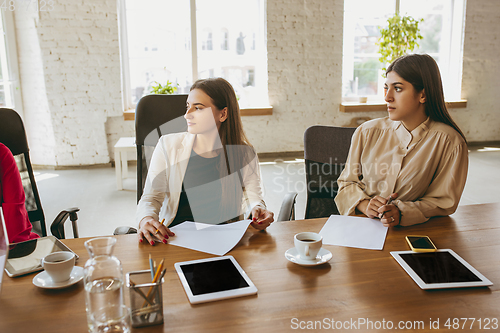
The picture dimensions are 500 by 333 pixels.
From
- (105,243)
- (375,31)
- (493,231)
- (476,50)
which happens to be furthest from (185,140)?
(476,50)

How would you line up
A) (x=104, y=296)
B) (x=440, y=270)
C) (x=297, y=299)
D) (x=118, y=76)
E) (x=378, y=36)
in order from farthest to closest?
(x=378, y=36) < (x=118, y=76) < (x=440, y=270) < (x=297, y=299) < (x=104, y=296)

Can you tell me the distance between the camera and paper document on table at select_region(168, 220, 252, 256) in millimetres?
1185

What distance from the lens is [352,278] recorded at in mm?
1008

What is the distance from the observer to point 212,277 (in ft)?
3.29

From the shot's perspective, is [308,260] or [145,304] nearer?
[145,304]

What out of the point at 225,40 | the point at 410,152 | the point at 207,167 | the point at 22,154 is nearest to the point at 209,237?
the point at 207,167

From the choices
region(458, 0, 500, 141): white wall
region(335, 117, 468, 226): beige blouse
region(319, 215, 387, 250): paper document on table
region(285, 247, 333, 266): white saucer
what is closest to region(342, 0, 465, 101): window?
region(458, 0, 500, 141): white wall

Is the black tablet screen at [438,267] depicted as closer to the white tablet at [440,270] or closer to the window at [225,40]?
the white tablet at [440,270]

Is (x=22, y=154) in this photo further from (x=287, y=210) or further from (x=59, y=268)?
(x=287, y=210)

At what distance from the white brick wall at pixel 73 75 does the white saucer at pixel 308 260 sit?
4428 mm

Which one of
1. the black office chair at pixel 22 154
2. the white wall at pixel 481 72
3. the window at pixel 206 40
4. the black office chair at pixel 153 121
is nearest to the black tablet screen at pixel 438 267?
the black office chair at pixel 153 121

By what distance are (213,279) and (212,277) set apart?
0.04ft

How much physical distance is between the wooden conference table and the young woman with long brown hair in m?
0.47

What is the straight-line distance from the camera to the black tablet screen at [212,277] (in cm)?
95
